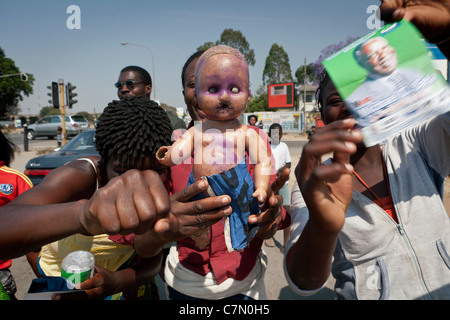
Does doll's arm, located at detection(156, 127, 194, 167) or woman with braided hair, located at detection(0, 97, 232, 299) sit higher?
doll's arm, located at detection(156, 127, 194, 167)

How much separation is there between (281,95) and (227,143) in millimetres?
34039

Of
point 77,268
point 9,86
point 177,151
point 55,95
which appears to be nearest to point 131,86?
point 177,151

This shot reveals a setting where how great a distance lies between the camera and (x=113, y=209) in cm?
80

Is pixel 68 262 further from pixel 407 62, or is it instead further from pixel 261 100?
pixel 261 100

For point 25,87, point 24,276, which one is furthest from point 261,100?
point 24,276

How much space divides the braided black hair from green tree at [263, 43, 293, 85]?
172 feet

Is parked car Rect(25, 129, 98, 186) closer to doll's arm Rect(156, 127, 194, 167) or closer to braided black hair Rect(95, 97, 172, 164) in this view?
braided black hair Rect(95, 97, 172, 164)

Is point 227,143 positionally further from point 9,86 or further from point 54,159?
point 9,86

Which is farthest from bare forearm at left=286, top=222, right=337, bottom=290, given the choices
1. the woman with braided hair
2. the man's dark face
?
the man's dark face

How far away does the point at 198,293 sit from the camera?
1.44 meters

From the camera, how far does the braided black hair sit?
131cm

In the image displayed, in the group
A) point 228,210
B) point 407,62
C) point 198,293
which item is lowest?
point 198,293

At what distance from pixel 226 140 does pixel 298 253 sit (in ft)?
2.08

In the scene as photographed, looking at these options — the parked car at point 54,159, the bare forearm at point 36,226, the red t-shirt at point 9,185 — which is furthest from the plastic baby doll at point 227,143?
the parked car at point 54,159
